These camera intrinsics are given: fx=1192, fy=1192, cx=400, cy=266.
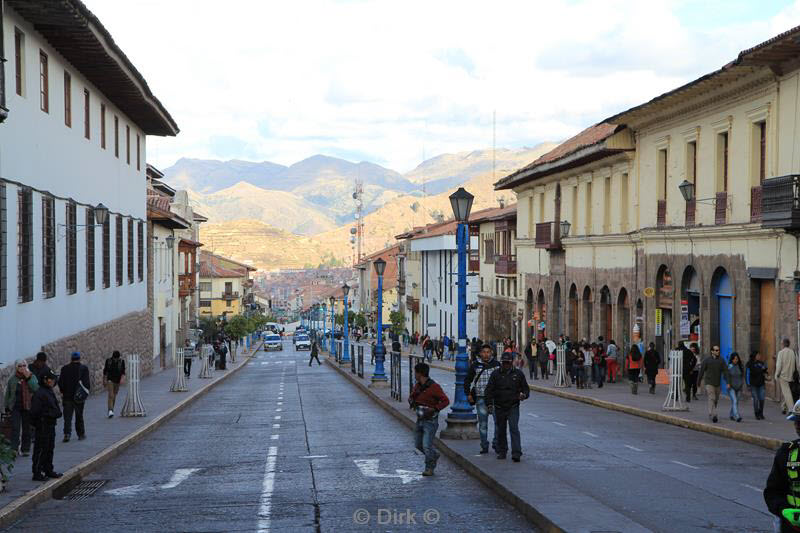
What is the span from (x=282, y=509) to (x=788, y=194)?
17332 millimetres

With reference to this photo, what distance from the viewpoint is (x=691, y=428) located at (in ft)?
81.9

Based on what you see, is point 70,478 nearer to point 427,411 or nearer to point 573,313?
point 427,411

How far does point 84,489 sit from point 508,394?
603 cm

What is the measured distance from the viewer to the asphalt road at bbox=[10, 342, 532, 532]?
42.6 feet

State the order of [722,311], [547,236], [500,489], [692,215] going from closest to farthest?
[500,489] < [722,311] < [692,215] < [547,236]

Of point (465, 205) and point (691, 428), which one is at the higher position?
point (465, 205)

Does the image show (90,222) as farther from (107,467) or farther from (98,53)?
(107,467)

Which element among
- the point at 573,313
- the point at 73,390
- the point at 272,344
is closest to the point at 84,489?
the point at 73,390

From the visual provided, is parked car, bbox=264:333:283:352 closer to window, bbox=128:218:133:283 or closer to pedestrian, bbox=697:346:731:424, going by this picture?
window, bbox=128:218:133:283

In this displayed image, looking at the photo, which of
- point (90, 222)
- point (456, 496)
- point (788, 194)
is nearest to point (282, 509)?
point (456, 496)

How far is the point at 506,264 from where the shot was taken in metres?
64.4

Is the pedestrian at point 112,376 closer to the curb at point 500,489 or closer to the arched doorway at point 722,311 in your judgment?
the curb at point 500,489

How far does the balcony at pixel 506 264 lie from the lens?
63.3 meters

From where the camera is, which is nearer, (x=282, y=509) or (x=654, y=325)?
(x=282, y=509)
